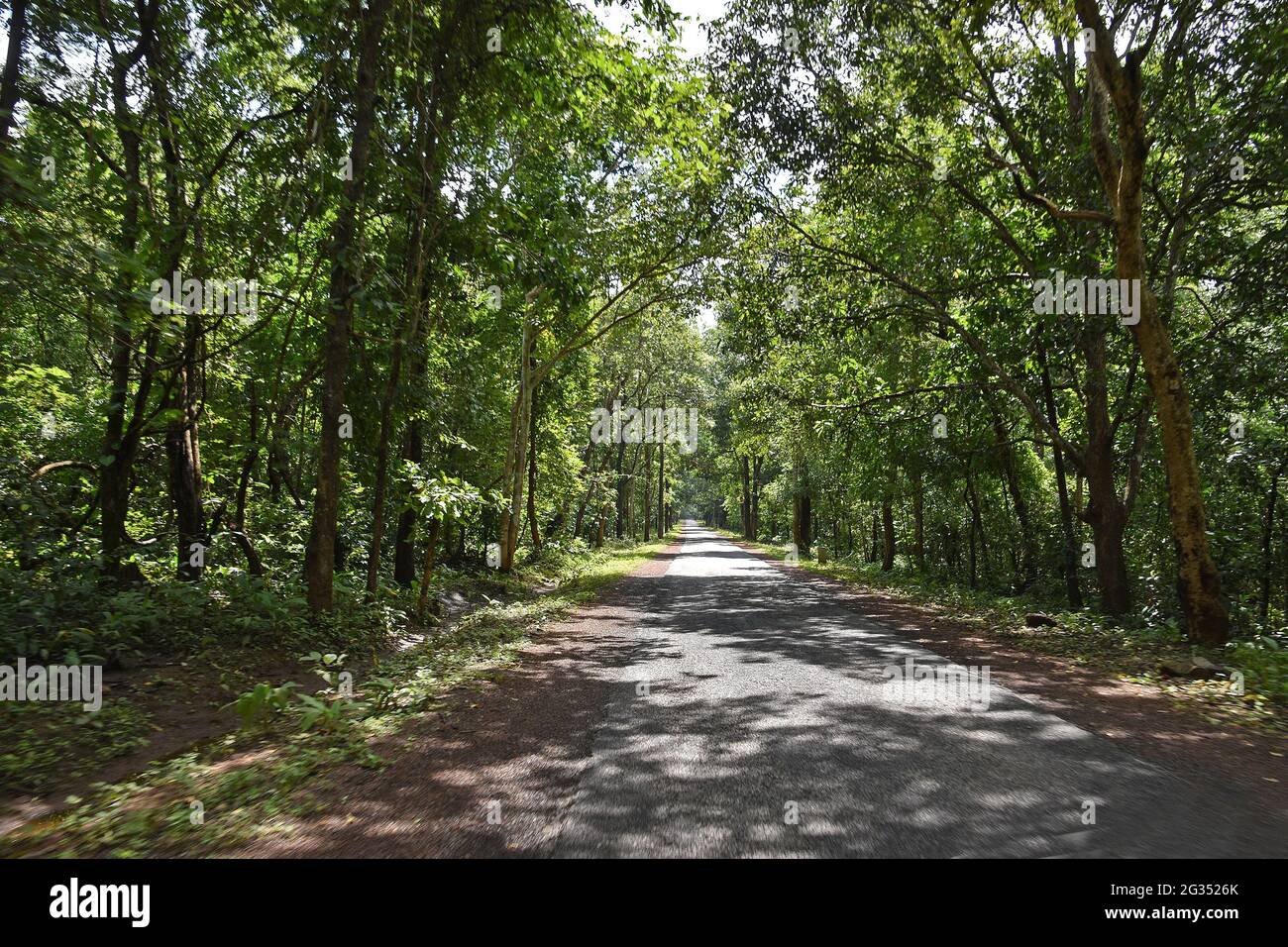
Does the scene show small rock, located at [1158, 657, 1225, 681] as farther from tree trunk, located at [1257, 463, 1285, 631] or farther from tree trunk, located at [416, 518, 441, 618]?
Answer: tree trunk, located at [416, 518, 441, 618]


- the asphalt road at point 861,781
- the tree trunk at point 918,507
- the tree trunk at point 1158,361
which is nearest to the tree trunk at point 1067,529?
the tree trunk at point 918,507

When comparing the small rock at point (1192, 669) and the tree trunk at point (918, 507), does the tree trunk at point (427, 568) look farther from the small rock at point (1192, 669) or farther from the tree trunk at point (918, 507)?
the tree trunk at point (918, 507)

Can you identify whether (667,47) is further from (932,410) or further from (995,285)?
(932,410)

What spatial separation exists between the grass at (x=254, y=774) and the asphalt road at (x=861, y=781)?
1.75 m

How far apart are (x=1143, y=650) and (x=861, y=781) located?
21.8ft

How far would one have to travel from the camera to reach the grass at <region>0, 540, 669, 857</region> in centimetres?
358

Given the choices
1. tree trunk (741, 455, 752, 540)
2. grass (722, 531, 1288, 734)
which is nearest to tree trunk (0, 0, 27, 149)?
grass (722, 531, 1288, 734)

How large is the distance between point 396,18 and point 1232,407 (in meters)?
14.5

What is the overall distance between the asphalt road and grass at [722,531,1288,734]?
1718mm

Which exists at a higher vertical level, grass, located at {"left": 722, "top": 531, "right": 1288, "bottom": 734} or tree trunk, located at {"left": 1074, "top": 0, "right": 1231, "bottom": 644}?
tree trunk, located at {"left": 1074, "top": 0, "right": 1231, "bottom": 644}

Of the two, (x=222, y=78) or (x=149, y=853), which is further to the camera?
(x=222, y=78)

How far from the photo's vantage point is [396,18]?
963 centimetres

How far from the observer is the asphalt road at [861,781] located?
3406mm
